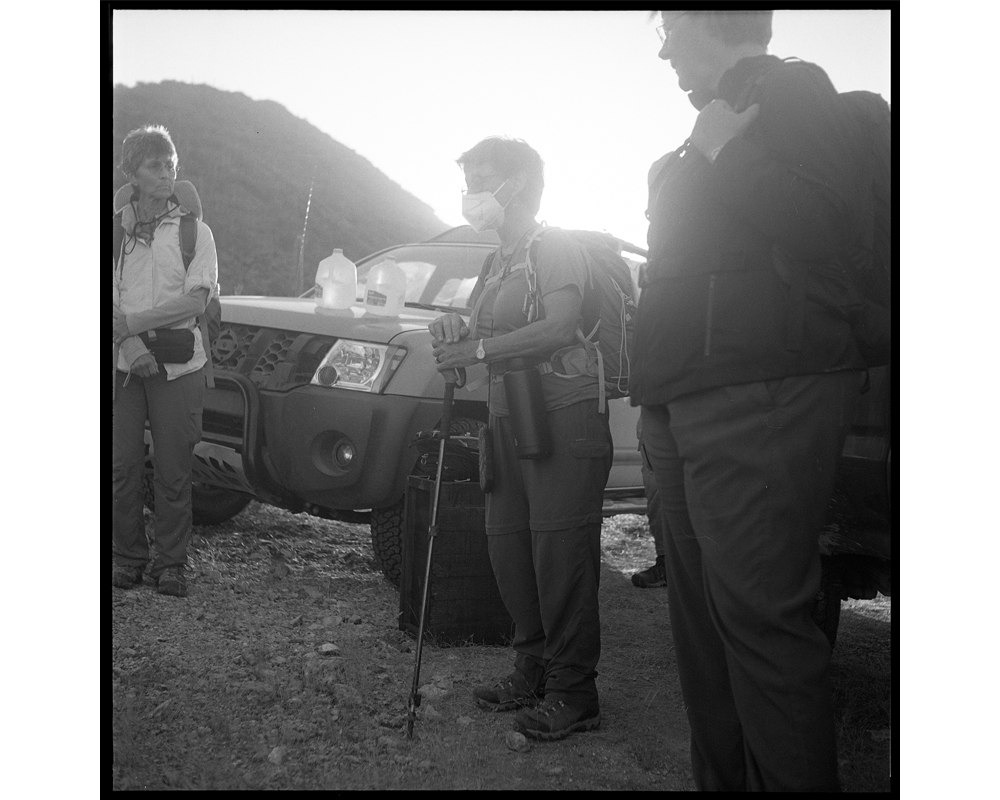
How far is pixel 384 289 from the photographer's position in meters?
4.23

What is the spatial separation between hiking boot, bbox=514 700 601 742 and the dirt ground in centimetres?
3

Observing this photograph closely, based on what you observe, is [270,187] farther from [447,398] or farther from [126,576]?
[126,576]

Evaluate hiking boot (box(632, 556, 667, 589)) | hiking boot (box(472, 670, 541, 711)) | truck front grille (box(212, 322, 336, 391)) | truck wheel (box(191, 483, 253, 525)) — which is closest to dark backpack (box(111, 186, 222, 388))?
truck front grille (box(212, 322, 336, 391))

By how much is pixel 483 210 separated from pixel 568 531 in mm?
1099

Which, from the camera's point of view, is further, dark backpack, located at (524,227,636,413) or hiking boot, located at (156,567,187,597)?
hiking boot, located at (156,567,187,597)

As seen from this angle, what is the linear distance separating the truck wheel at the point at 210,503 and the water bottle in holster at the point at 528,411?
60.6 inches

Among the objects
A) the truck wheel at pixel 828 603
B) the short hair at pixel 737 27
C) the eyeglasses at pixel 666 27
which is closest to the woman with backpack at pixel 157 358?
the eyeglasses at pixel 666 27

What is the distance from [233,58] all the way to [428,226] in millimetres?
933

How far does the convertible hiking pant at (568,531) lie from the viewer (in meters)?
2.97

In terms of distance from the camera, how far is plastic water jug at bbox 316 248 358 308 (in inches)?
154

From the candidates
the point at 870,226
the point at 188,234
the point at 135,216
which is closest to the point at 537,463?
the point at 870,226

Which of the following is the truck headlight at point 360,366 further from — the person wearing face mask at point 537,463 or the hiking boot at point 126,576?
the hiking boot at point 126,576

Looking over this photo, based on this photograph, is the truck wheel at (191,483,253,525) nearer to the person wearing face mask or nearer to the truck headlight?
the truck headlight

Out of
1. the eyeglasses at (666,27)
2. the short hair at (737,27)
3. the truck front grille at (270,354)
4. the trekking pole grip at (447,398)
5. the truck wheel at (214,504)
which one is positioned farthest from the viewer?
the truck wheel at (214,504)
